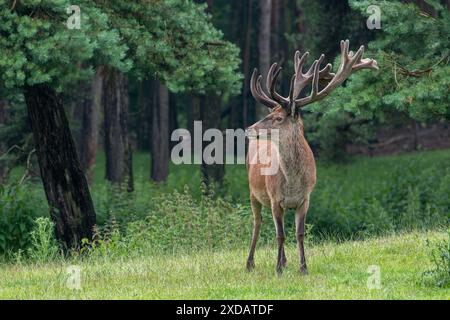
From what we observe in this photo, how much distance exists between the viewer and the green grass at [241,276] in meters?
9.49

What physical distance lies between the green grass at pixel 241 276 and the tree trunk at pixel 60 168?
2.50 meters

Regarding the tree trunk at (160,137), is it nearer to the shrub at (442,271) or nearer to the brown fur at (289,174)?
the brown fur at (289,174)

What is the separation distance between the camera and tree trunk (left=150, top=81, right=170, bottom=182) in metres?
29.2

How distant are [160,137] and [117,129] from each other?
20.5 ft

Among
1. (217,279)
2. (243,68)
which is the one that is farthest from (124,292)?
(243,68)

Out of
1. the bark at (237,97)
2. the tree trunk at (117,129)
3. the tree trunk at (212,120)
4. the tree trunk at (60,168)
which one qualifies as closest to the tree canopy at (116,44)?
the tree trunk at (60,168)

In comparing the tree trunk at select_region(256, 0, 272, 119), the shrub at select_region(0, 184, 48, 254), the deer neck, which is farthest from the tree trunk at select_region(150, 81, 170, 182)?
the deer neck

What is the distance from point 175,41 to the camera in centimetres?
1497

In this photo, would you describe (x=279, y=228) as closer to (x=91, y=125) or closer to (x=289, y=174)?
(x=289, y=174)

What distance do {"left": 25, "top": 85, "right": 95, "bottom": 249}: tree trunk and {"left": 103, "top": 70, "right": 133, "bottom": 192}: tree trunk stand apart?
642 cm

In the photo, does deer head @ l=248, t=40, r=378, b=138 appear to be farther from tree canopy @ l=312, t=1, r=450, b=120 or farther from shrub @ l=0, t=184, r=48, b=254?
shrub @ l=0, t=184, r=48, b=254

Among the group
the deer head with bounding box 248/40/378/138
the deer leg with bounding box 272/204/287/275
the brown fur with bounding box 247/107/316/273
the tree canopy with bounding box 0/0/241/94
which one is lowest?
the deer leg with bounding box 272/204/287/275

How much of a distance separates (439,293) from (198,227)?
6.13 meters
